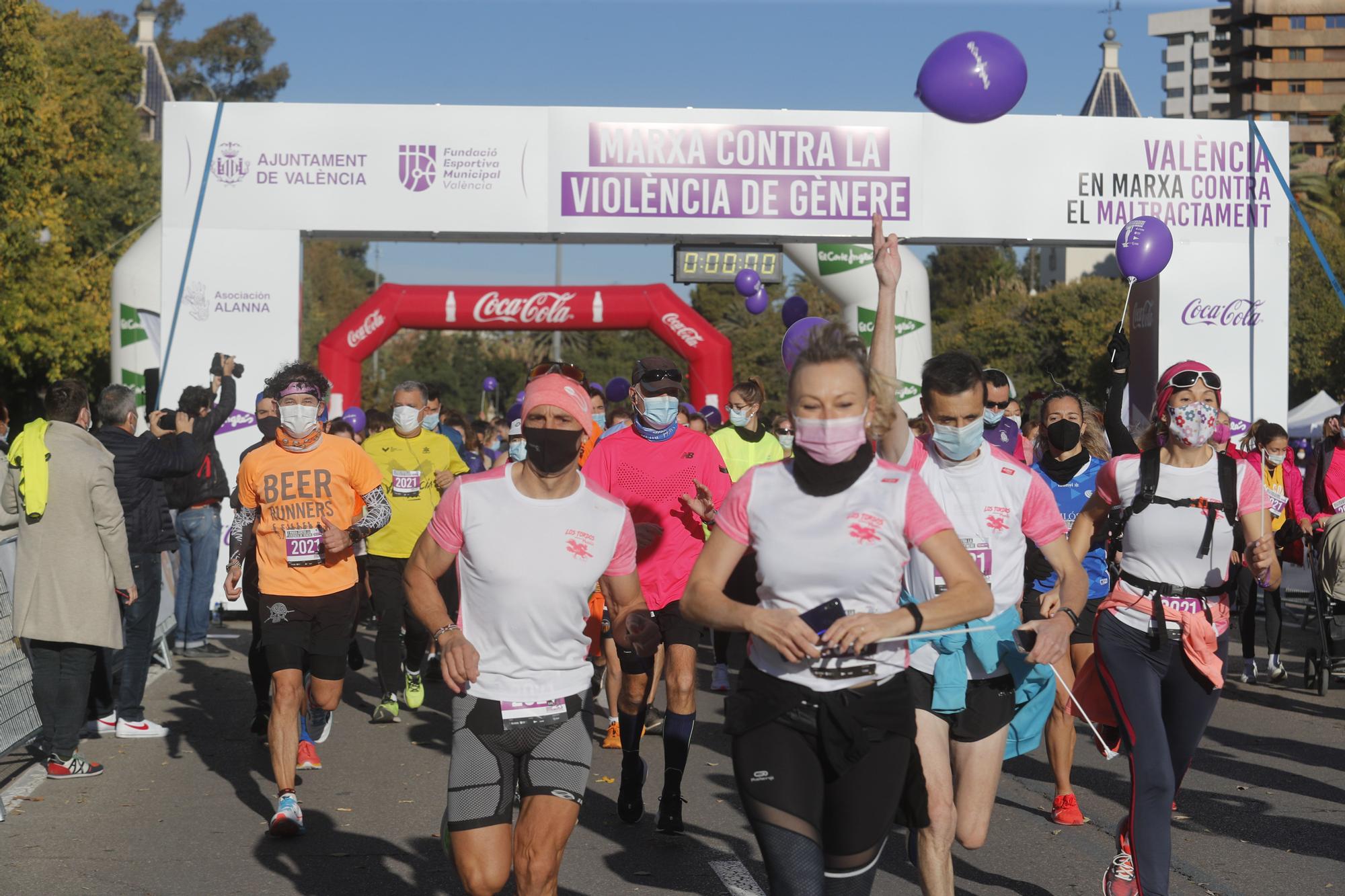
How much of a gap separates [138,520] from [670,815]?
4197 millimetres

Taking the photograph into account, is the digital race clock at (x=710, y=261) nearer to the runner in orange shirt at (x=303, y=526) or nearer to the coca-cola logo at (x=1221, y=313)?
the coca-cola logo at (x=1221, y=313)

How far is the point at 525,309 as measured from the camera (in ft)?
64.0

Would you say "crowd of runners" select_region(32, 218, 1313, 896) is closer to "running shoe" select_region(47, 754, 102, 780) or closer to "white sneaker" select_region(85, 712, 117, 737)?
"running shoe" select_region(47, 754, 102, 780)

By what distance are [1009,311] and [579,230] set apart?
129ft

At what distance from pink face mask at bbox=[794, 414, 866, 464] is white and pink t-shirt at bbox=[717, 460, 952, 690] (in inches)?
3.7

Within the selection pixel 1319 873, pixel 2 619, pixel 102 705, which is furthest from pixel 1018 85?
pixel 102 705

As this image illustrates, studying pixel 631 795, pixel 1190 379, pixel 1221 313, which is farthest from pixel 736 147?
pixel 1190 379

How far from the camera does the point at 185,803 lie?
25.3ft

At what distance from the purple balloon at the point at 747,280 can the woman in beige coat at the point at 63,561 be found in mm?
9870

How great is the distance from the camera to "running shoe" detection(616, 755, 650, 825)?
7.25 metres

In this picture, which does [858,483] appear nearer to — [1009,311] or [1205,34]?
[1009,311]

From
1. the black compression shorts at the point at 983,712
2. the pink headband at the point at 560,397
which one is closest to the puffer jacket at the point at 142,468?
the pink headband at the point at 560,397

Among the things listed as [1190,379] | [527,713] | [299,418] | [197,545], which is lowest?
[197,545]

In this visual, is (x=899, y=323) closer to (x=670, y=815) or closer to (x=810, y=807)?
(x=670, y=815)
